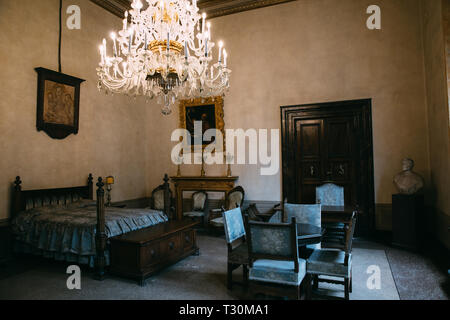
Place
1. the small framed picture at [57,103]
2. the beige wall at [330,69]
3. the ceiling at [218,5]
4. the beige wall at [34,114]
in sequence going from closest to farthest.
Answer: the beige wall at [34,114]
the small framed picture at [57,103]
the beige wall at [330,69]
the ceiling at [218,5]

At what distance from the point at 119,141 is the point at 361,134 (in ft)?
16.7

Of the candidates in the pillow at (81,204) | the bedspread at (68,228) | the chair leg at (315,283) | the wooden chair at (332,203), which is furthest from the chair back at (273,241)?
the pillow at (81,204)

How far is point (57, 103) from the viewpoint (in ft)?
17.1

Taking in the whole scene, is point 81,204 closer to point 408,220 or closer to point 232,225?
point 232,225

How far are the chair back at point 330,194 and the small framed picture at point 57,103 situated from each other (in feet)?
15.6

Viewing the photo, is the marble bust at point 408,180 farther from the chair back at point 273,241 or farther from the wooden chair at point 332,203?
the chair back at point 273,241

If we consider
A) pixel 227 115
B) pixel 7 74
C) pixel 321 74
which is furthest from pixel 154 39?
pixel 321 74

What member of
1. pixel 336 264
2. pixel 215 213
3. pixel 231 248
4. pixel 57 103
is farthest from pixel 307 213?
pixel 57 103

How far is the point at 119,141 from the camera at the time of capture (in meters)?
6.68

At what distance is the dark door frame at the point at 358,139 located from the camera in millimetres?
5562

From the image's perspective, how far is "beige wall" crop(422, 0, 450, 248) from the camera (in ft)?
13.7

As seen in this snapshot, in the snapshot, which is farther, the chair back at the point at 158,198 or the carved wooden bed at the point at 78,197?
the chair back at the point at 158,198

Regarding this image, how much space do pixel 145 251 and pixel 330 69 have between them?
4.81 metres
